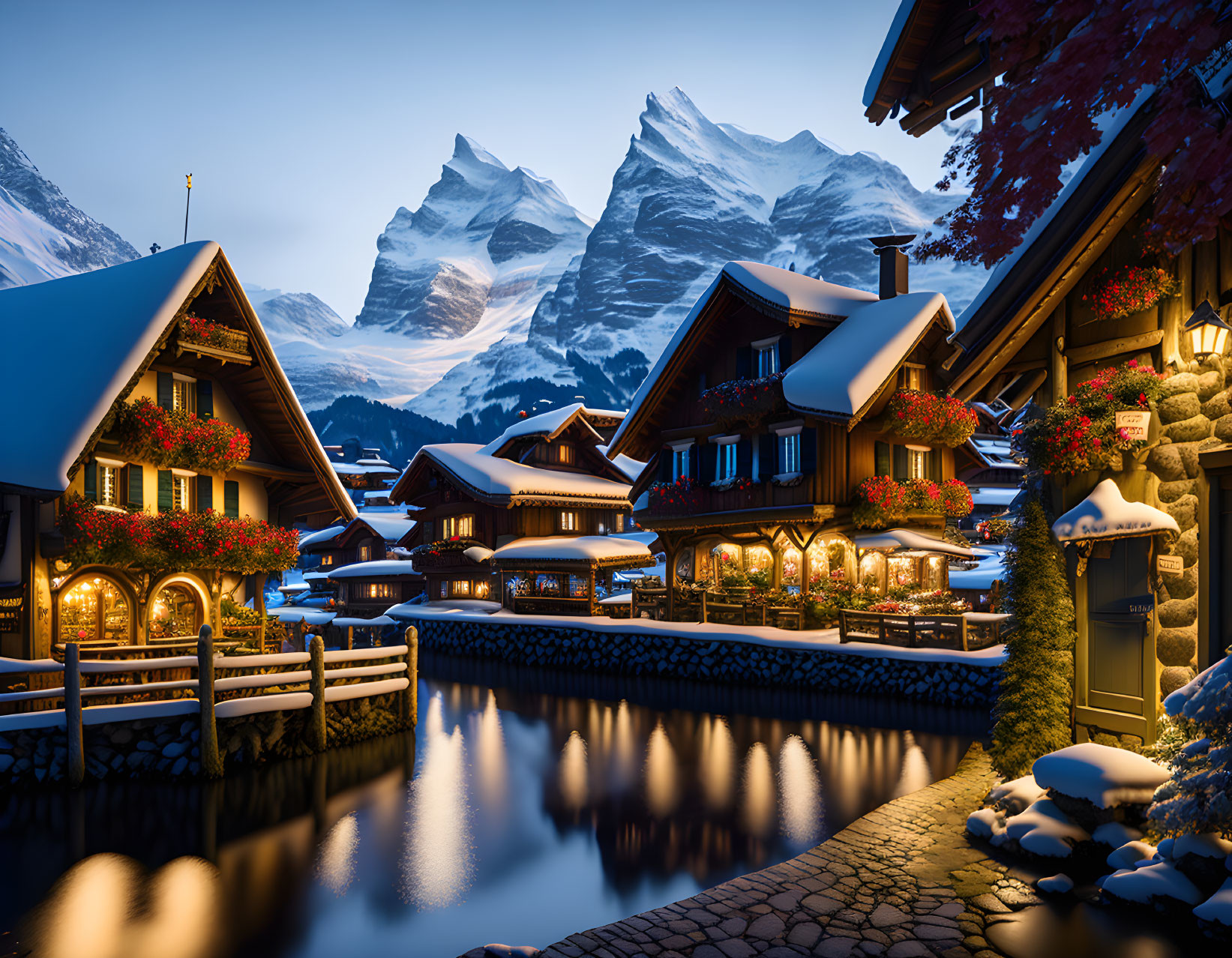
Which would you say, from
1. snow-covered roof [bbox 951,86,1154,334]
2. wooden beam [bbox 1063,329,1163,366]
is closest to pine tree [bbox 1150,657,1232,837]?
snow-covered roof [bbox 951,86,1154,334]

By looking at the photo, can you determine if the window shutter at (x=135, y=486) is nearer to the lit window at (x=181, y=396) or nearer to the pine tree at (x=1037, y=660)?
the lit window at (x=181, y=396)

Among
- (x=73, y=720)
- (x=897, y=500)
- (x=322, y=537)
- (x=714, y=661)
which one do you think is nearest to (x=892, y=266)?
(x=897, y=500)

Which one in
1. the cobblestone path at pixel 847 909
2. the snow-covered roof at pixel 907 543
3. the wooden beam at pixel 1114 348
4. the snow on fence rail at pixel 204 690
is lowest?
the cobblestone path at pixel 847 909

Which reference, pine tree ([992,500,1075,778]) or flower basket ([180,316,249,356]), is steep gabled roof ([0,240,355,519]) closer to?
flower basket ([180,316,249,356])

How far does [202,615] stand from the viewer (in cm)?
1897

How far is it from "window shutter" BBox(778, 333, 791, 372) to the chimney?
4243mm

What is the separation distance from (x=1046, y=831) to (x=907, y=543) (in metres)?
14.3

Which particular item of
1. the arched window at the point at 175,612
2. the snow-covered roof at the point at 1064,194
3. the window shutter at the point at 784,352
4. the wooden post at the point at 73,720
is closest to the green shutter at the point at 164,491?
the arched window at the point at 175,612

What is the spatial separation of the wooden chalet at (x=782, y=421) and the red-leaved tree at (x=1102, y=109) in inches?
627

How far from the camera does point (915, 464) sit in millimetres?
26141

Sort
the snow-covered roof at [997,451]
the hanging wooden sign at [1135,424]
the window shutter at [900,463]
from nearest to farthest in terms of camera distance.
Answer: the hanging wooden sign at [1135,424]
the window shutter at [900,463]
the snow-covered roof at [997,451]

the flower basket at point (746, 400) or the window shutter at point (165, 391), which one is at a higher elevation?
the flower basket at point (746, 400)

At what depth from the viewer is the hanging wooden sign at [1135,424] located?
9.59 metres

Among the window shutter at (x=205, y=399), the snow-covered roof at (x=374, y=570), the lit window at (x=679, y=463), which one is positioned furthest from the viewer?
the snow-covered roof at (x=374, y=570)
